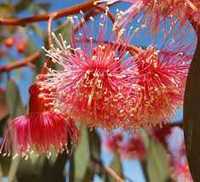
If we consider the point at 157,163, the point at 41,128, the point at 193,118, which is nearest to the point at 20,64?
the point at 157,163

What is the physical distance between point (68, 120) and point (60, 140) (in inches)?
2.0

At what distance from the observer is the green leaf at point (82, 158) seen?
1.49m

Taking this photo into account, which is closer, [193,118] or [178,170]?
[193,118]

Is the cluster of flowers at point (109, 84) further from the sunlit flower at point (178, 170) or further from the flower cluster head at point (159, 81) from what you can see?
the sunlit flower at point (178, 170)

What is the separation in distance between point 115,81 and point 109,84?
15mm

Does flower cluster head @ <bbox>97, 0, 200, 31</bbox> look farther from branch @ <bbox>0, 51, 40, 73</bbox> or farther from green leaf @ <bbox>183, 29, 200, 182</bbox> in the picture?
branch @ <bbox>0, 51, 40, 73</bbox>

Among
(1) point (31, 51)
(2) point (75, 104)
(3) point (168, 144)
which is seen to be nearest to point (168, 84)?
(2) point (75, 104)

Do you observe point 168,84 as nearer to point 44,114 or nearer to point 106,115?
point 106,115

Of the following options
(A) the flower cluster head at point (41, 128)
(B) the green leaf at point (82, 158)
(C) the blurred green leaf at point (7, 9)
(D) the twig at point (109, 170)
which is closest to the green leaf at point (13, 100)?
(B) the green leaf at point (82, 158)

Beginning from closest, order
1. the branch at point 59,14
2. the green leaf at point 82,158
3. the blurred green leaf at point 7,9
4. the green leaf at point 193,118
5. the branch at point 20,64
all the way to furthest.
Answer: the green leaf at point 193,118 < the branch at point 59,14 < the green leaf at point 82,158 < the branch at point 20,64 < the blurred green leaf at point 7,9

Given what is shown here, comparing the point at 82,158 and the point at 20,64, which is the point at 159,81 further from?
the point at 20,64

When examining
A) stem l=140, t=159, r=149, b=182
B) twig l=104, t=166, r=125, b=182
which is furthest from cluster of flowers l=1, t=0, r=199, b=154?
stem l=140, t=159, r=149, b=182

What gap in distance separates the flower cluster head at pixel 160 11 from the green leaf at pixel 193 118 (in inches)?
1.2

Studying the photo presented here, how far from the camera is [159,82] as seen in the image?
1001 mm
